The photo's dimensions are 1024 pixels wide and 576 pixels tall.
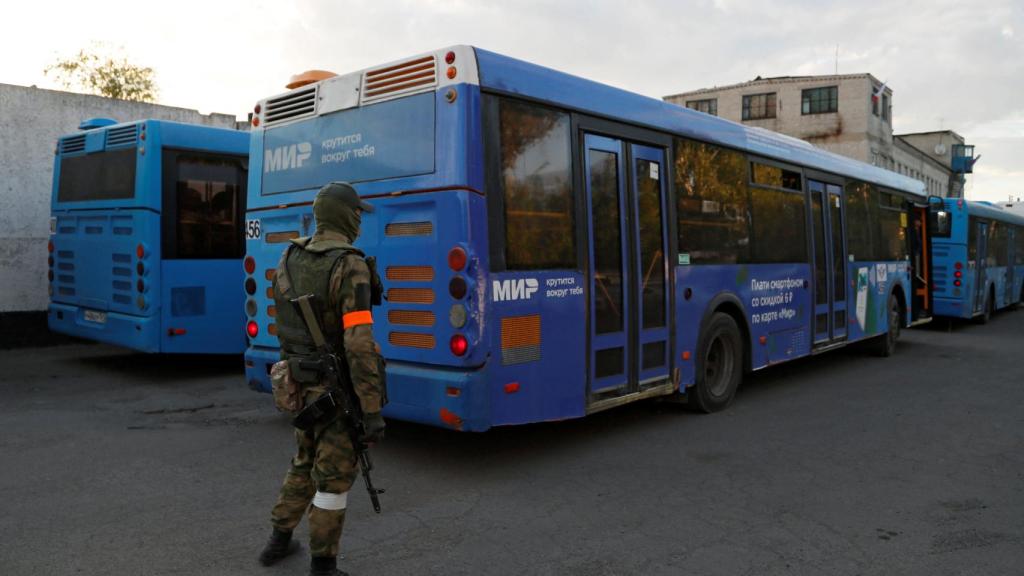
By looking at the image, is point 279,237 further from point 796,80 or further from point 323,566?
point 796,80

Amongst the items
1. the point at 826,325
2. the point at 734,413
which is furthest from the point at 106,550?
the point at 826,325

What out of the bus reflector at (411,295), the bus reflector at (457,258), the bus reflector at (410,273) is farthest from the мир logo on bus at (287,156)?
the bus reflector at (457,258)

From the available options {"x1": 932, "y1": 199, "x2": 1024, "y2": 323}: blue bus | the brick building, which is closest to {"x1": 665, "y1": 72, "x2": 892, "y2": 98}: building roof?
the brick building

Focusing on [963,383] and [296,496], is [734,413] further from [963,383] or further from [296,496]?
[296,496]

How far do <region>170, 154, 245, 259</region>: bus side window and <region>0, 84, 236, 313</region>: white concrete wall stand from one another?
15.9ft

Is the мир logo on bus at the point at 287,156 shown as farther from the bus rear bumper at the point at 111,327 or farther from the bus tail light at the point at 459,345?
the bus rear bumper at the point at 111,327

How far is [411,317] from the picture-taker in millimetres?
5406

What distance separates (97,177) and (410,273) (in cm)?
601

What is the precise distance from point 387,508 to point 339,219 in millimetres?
1910

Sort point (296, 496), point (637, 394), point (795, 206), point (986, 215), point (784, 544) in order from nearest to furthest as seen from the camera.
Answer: point (296, 496) → point (784, 544) → point (637, 394) → point (795, 206) → point (986, 215)

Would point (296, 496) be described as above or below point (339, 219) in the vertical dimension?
below

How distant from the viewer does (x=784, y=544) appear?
4180 mm

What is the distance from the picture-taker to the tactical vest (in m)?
3.61

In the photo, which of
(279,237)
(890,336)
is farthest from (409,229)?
(890,336)
